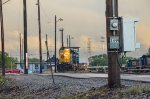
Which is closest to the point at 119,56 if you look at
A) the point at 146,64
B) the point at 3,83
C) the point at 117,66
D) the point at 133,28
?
the point at 117,66

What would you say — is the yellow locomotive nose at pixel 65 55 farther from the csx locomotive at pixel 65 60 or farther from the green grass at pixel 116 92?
the green grass at pixel 116 92

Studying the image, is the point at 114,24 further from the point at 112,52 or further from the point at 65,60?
the point at 65,60

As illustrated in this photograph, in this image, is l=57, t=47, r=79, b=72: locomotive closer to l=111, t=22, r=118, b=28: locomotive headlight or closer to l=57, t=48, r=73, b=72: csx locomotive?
l=57, t=48, r=73, b=72: csx locomotive

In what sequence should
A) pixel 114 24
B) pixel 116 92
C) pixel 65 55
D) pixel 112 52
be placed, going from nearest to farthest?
pixel 116 92
pixel 114 24
pixel 112 52
pixel 65 55

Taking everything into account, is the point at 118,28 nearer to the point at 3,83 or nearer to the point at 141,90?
the point at 141,90

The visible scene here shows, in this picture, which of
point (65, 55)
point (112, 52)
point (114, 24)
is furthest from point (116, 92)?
point (65, 55)

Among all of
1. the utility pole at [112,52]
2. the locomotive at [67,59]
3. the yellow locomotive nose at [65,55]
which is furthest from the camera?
the yellow locomotive nose at [65,55]

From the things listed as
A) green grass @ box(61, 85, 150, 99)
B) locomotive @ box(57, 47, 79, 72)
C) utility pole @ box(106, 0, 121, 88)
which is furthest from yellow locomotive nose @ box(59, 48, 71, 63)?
utility pole @ box(106, 0, 121, 88)

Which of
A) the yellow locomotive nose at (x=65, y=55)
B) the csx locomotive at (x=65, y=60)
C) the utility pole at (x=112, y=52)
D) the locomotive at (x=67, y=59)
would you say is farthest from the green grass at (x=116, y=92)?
the yellow locomotive nose at (x=65, y=55)

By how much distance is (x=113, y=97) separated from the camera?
47.7 feet

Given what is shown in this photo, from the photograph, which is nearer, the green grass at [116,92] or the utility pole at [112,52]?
the green grass at [116,92]

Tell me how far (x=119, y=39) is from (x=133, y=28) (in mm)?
654

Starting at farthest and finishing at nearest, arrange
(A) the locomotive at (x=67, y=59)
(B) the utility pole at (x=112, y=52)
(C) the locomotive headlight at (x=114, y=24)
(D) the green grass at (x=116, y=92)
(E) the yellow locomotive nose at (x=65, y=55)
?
1. (E) the yellow locomotive nose at (x=65, y=55)
2. (A) the locomotive at (x=67, y=59)
3. (B) the utility pole at (x=112, y=52)
4. (C) the locomotive headlight at (x=114, y=24)
5. (D) the green grass at (x=116, y=92)

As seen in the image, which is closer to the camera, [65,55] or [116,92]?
[116,92]
